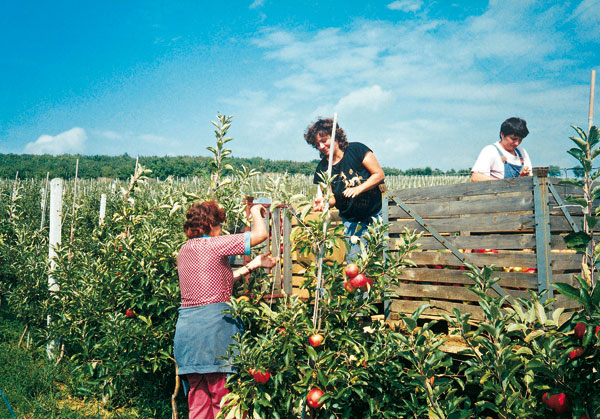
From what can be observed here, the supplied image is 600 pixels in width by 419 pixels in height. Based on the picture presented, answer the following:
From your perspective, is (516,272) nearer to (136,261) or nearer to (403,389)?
(403,389)

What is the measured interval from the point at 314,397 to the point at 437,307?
1.64 m

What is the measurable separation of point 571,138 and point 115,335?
360 centimetres

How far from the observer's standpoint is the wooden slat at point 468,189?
9.99 ft

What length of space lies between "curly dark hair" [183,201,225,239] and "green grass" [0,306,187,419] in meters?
2.05

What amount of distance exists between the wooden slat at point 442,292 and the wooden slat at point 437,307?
0.16ft

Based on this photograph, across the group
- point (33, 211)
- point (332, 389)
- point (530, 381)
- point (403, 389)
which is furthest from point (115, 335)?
point (33, 211)

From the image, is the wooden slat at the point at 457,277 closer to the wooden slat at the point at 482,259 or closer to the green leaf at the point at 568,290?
the wooden slat at the point at 482,259

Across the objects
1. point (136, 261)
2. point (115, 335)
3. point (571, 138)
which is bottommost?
point (115, 335)

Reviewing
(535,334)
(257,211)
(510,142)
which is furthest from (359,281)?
(510,142)

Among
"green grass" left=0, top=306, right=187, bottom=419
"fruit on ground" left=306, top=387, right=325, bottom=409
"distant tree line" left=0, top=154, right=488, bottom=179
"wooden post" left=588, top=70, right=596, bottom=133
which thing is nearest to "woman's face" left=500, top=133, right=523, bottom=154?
"wooden post" left=588, top=70, right=596, bottom=133

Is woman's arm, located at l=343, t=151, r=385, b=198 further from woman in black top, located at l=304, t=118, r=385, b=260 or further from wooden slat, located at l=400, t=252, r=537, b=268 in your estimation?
wooden slat, located at l=400, t=252, r=537, b=268

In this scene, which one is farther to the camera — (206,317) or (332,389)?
(206,317)

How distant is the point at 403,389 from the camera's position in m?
2.46

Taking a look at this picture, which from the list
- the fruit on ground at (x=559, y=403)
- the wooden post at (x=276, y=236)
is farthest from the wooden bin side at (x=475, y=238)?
the fruit on ground at (x=559, y=403)
